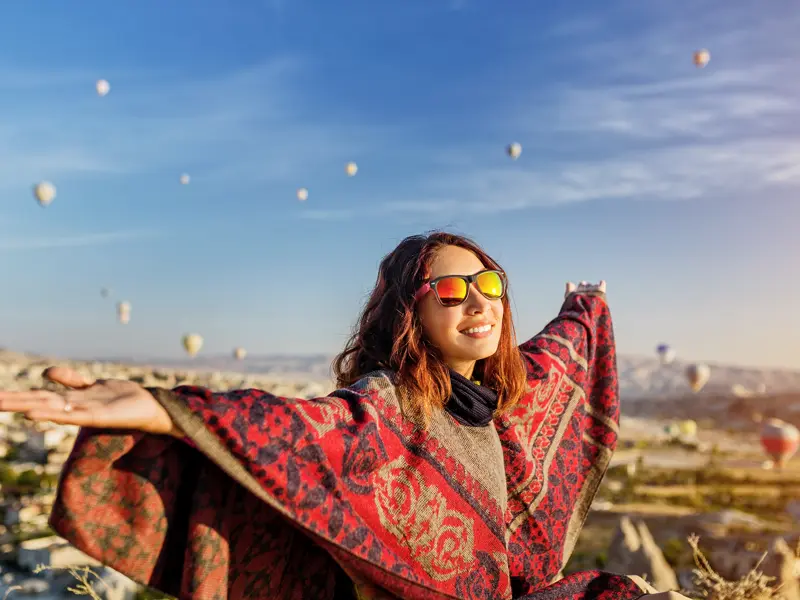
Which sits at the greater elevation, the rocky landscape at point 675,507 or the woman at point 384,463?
the woman at point 384,463

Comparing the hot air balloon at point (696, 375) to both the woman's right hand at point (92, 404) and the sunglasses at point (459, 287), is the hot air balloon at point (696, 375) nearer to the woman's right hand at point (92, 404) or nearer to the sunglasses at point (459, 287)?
the sunglasses at point (459, 287)

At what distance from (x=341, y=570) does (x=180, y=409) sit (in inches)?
49.4

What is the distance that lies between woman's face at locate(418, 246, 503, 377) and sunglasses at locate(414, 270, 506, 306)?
0.02m

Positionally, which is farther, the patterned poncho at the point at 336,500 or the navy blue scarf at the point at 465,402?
the navy blue scarf at the point at 465,402

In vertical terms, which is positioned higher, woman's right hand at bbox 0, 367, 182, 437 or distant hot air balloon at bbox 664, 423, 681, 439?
woman's right hand at bbox 0, 367, 182, 437

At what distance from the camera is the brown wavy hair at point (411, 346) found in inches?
138

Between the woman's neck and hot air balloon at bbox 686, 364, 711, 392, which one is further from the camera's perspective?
hot air balloon at bbox 686, 364, 711, 392

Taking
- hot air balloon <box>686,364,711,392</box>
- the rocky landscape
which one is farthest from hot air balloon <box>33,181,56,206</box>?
hot air balloon <box>686,364,711,392</box>

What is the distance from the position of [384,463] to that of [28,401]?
1468 mm

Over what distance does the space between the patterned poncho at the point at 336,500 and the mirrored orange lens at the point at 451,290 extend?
0.49 m

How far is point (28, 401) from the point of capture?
214 cm

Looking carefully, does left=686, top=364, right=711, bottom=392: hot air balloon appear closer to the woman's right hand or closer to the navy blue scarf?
the navy blue scarf

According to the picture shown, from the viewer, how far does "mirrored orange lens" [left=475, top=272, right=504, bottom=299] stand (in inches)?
144

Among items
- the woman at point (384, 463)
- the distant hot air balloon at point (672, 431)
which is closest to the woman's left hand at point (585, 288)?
the woman at point (384, 463)
